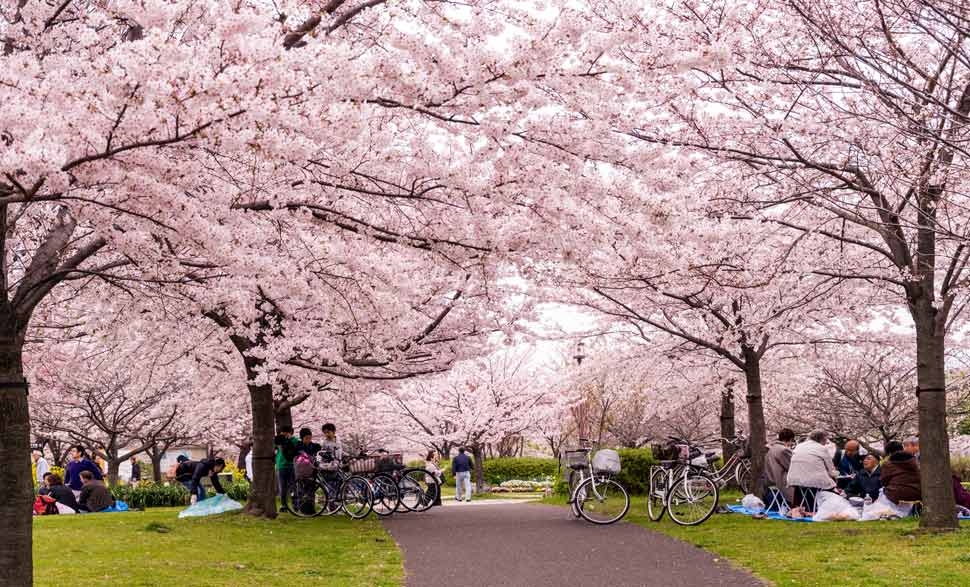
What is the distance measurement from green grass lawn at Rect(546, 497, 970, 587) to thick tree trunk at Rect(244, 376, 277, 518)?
5671 millimetres

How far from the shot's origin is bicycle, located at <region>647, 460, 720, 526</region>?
535 inches

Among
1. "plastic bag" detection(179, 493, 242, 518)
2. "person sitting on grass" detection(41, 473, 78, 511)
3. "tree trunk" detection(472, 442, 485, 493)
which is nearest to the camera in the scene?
"plastic bag" detection(179, 493, 242, 518)

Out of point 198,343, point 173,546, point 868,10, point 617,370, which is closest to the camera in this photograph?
point 868,10

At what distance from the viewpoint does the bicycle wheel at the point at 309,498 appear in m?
16.5

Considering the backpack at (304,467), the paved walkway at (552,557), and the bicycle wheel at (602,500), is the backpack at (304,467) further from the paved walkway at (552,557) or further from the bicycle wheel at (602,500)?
the bicycle wheel at (602,500)

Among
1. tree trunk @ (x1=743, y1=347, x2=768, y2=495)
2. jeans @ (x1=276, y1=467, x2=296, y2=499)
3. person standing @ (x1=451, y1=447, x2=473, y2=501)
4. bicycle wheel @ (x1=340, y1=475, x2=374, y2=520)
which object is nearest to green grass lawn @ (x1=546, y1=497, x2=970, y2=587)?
tree trunk @ (x1=743, y1=347, x2=768, y2=495)

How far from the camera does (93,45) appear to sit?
7.71 m


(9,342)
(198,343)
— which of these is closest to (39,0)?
(9,342)

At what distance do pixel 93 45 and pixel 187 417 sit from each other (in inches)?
767

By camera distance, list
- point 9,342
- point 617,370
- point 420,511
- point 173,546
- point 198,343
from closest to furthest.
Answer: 1. point 9,342
2. point 173,546
3. point 198,343
4. point 420,511
5. point 617,370

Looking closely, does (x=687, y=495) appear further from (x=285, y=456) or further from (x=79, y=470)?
(x=79, y=470)

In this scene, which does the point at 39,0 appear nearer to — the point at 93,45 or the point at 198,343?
the point at 93,45

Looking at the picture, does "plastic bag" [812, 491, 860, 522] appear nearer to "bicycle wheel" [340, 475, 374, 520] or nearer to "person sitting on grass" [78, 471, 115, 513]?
"bicycle wheel" [340, 475, 374, 520]

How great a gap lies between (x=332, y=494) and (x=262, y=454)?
210 centimetres
